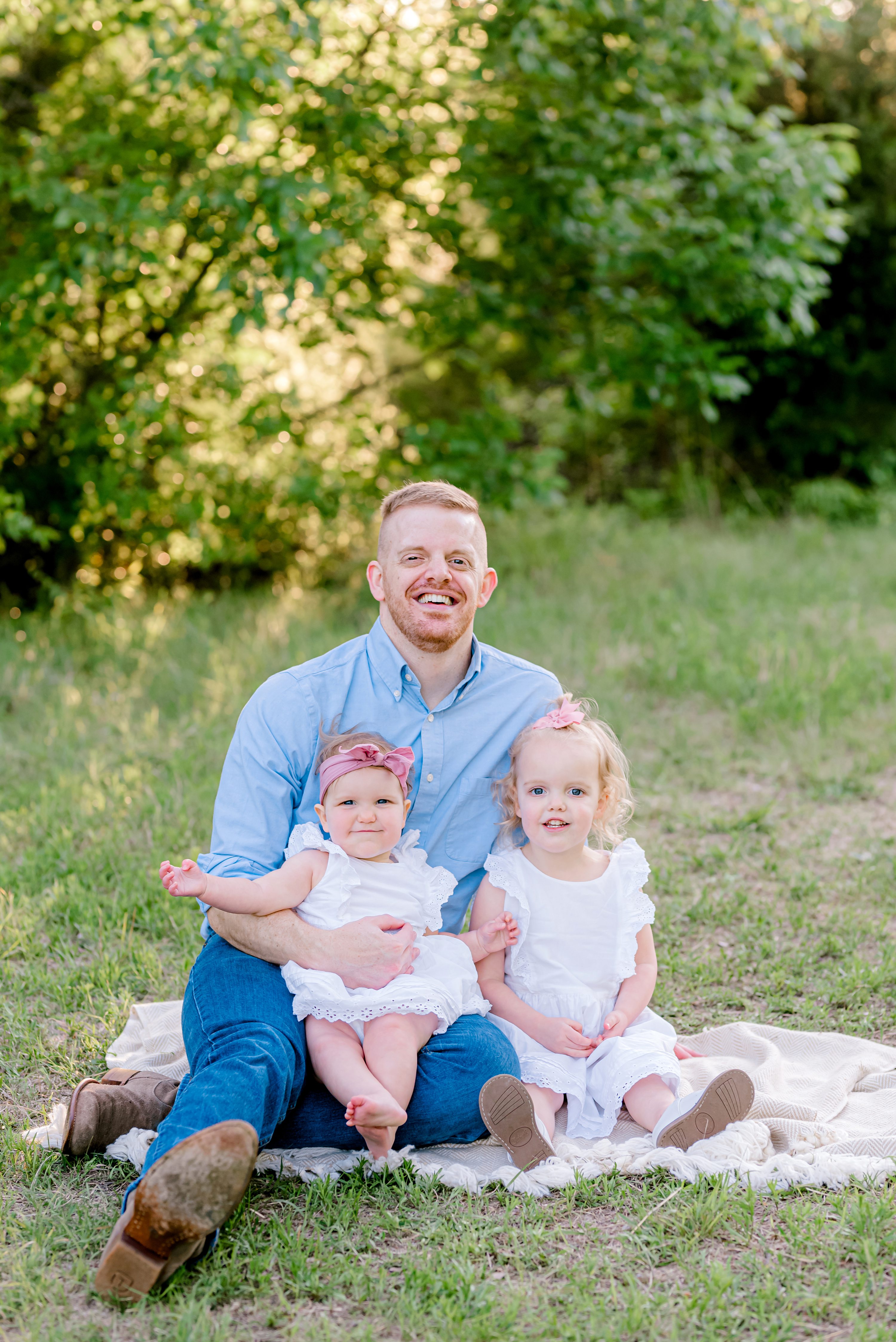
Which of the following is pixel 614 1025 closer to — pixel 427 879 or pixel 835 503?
pixel 427 879

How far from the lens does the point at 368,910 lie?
2.69 m

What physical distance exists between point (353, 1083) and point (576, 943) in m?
0.66

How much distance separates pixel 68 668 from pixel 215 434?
1958 millimetres

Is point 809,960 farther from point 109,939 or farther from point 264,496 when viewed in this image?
point 264,496

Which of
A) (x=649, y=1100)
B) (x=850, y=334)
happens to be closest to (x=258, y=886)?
(x=649, y=1100)

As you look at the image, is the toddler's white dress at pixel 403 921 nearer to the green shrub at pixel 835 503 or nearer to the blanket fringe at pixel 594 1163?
the blanket fringe at pixel 594 1163

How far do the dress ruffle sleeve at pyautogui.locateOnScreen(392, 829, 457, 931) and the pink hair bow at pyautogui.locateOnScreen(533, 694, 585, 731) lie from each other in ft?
1.28

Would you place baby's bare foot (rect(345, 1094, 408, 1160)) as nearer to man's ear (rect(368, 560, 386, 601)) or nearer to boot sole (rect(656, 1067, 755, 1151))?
boot sole (rect(656, 1067, 755, 1151))

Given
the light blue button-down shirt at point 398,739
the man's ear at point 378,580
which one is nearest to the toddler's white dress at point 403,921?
the light blue button-down shirt at point 398,739

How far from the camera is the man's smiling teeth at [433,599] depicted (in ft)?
9.41

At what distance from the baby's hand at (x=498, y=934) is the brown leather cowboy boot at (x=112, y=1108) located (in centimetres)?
75

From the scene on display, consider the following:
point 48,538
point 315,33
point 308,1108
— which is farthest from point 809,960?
point 48,538

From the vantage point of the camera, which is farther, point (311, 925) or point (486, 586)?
point (486, 586)

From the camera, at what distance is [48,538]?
6945 mm
